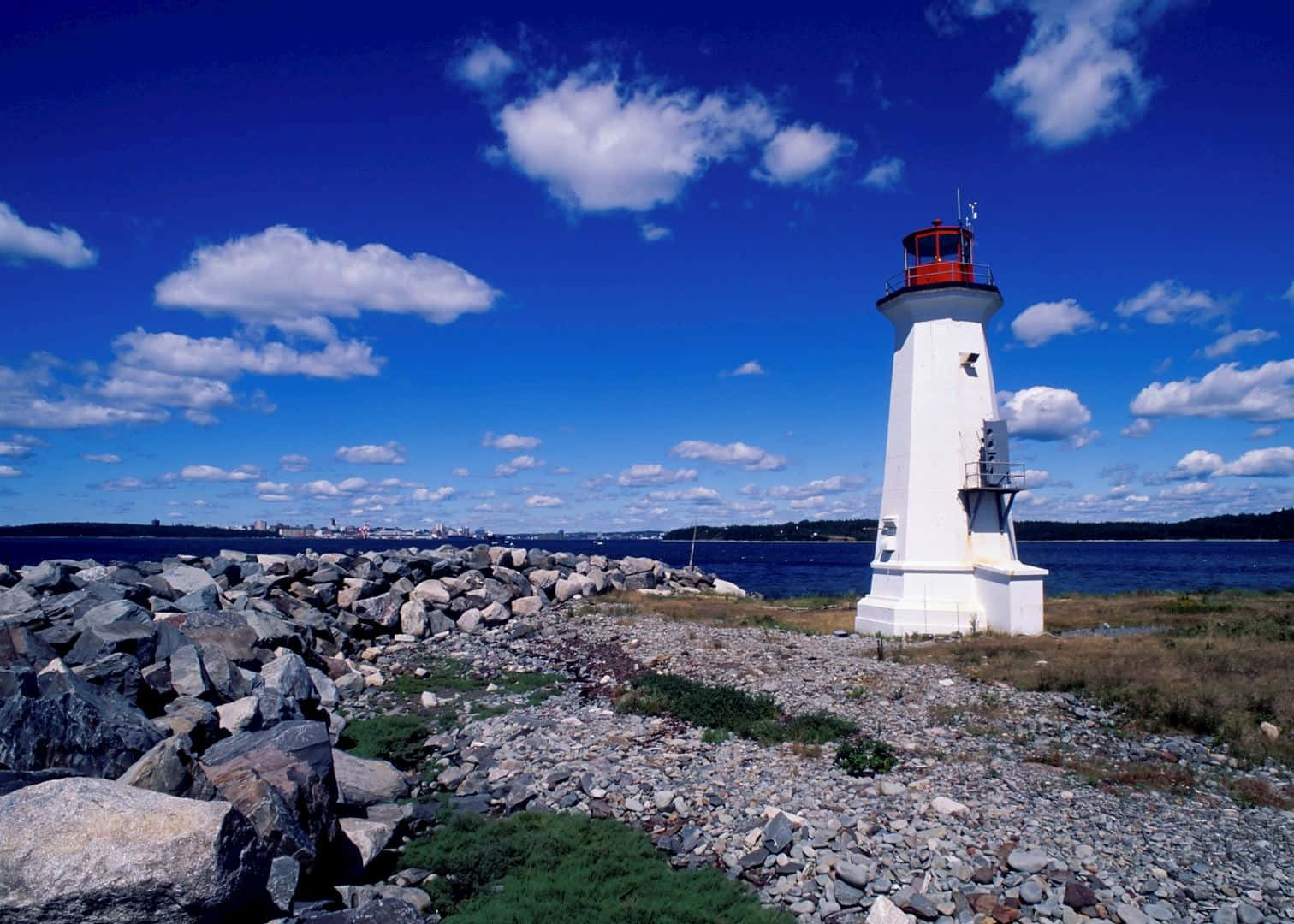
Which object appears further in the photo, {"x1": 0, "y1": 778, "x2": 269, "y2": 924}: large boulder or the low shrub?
the low shrub

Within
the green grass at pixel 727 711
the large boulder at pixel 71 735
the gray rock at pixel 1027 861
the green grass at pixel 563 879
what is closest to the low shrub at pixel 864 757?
the green grass at pixel 727 711

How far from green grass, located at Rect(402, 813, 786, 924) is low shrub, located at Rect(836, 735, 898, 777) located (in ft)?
11.4

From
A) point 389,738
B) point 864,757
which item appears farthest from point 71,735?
point 864,757

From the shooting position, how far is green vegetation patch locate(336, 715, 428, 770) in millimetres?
13367

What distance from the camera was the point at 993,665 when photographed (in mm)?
17734

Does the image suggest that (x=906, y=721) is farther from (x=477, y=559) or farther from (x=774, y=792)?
(x=477, y=559)

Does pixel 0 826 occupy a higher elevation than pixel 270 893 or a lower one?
higher

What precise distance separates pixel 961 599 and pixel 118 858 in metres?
21.9

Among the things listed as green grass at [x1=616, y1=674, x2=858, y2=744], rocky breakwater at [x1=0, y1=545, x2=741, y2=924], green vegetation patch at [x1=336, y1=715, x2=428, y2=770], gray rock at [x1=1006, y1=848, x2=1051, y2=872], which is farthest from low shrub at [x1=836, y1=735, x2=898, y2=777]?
green vegetation patch at [x1=336, y1=715, x2=428, y2=770]

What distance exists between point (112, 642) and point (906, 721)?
14.1 m

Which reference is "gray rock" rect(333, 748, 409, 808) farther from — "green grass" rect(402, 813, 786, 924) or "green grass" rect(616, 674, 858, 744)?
"green grass" rect(616, 674, 858, 744)

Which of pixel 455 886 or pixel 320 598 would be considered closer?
pixel 455 886

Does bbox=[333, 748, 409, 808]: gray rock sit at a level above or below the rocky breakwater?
below

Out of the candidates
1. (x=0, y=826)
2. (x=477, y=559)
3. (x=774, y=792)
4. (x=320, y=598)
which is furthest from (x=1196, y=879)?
(x=477, y=559)
